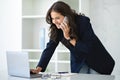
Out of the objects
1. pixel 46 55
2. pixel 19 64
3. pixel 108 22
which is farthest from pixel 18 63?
pixel 108 22

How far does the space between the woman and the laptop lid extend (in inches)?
6.4

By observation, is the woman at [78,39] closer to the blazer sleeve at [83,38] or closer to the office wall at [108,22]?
the blazer sleeve at [83,38]

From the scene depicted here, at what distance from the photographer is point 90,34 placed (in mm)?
1960

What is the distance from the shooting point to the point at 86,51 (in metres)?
1.93

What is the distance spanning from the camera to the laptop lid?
1768 millimetres

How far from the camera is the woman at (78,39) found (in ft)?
6.46

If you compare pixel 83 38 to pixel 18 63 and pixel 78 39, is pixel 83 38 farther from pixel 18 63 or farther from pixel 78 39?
pixel 18 63

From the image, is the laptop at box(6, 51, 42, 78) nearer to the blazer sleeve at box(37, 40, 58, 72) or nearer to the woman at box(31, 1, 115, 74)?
the woman at box(31, 1, 115, 74)

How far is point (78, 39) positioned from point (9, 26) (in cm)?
164

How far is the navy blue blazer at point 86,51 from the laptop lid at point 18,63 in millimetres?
317

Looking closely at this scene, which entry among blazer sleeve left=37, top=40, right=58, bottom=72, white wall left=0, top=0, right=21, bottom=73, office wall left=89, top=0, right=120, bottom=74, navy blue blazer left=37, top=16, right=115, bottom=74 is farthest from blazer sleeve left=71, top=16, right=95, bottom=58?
white wall left=0, top=0, right=21, bottom=73

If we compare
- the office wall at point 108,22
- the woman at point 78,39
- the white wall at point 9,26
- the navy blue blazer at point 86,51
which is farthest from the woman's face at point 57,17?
the white wall at point 9,26

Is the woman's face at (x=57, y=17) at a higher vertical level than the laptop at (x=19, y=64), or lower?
higher

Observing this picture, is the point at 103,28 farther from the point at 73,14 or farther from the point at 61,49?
the point at 73,14
